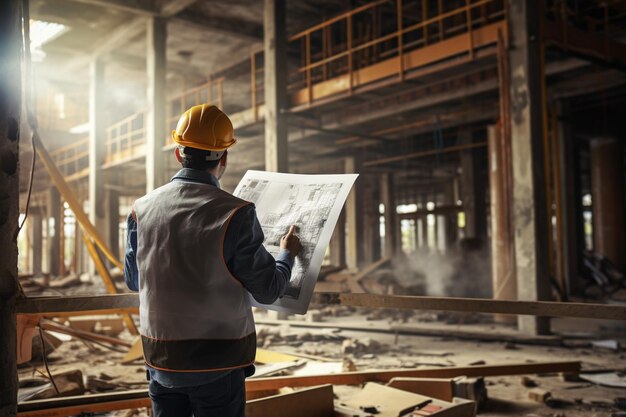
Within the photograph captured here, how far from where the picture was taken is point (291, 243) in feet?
7.37

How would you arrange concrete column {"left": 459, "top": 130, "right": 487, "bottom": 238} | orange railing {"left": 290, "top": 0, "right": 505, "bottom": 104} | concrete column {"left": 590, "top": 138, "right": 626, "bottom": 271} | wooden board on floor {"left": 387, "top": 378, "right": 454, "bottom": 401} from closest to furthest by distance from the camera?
wooden board on floor {"left": 387, "top": 378, "right": 454, "bottom": 401} → orange railing {"left": 290, "top": 0, "right": 505, "bottom": 104} → concrete column {"left": 590, "top": 138, "right": 626, "bottom": 271} → concrete column {"left": 459, "top": 130, "right": 487, "bottom": 238}

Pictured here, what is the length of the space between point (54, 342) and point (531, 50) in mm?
7648

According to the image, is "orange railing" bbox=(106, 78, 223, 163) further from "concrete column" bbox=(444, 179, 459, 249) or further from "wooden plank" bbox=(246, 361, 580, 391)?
"wooden plank" bbox=(246, 361, 580, 391)

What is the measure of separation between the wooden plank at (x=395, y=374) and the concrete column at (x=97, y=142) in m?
15.1

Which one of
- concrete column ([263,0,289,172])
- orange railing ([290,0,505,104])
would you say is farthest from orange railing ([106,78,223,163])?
concrete column ([263,0,289,172])

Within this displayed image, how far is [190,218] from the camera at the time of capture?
6.28 feet

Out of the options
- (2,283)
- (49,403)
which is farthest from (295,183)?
(49,403)

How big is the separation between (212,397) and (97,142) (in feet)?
60.1

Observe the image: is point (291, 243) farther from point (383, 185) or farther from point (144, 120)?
point (383, 185)

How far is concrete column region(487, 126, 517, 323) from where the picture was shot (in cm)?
927

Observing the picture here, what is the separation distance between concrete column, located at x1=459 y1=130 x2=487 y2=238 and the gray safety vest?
14.4 meters

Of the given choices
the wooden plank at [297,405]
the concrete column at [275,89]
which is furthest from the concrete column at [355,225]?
the wooden plank at [297,405]

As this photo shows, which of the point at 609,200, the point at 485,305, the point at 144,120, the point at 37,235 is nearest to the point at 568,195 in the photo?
the point at 609,200

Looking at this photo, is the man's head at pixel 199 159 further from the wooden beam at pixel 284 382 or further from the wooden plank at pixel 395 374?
the wooden plank at pixel 395 374
